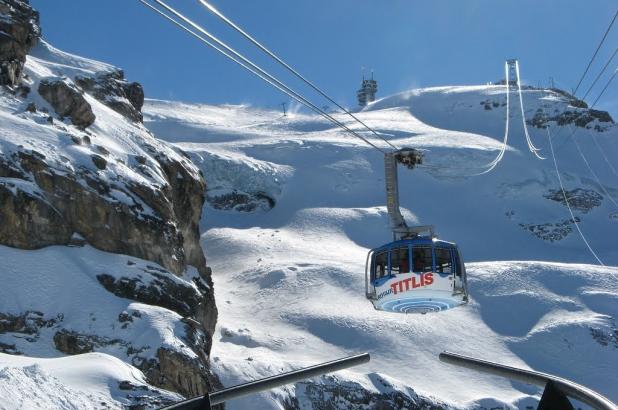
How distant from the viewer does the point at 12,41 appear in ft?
191

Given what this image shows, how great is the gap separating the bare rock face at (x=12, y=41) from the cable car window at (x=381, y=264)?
1766 inches

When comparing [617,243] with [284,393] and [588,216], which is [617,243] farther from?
[284,393]

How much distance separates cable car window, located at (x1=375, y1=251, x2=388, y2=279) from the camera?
20.3 metres

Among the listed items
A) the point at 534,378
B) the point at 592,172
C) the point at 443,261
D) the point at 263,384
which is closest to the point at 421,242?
the point at 443,261

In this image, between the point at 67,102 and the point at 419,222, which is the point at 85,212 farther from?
the point at 419,222

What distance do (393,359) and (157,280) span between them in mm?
25774

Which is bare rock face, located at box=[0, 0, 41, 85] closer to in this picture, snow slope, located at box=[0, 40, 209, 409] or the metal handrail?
snow slope, located at box=[0, 40, 209, 409]

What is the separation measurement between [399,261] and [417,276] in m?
0.63

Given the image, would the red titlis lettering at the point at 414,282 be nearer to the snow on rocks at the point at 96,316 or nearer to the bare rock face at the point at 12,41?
the snow on rocks at the point at 96,316

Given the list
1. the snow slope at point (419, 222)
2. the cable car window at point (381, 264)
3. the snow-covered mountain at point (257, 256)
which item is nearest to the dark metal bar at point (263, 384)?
the cable car window at point (381, 264)

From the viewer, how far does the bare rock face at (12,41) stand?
5762cm

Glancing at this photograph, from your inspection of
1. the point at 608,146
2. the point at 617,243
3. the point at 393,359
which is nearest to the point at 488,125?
the point at 608,146

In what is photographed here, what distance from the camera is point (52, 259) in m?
46.6

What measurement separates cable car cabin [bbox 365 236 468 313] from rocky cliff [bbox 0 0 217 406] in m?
22.0
